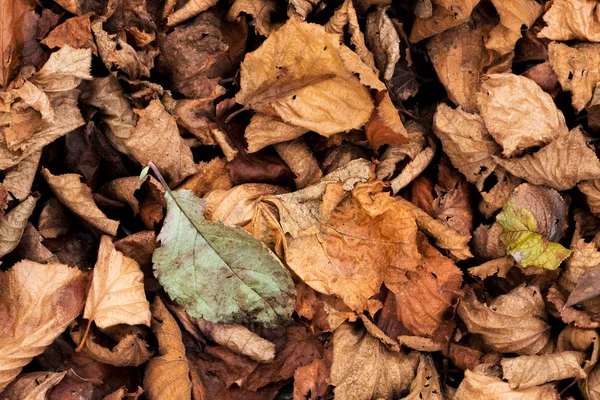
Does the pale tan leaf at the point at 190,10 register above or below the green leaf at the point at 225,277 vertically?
above

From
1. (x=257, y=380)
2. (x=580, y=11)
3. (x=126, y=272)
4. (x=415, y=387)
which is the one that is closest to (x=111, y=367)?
(x=126, y=272)

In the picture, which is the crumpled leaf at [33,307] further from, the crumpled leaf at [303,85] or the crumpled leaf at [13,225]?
the crumpled leaf at [303,85]

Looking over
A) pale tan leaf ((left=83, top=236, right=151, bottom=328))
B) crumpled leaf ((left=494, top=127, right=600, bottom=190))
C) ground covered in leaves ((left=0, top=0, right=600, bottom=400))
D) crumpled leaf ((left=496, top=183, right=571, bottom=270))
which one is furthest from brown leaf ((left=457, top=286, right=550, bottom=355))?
pale tan leaf ((left=83, top=236, right=151, bottom=328))

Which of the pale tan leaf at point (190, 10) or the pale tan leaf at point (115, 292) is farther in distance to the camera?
the pale tan leaf at point (190, 10)

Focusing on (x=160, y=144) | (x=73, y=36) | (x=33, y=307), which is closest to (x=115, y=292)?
(x=33, y=307)

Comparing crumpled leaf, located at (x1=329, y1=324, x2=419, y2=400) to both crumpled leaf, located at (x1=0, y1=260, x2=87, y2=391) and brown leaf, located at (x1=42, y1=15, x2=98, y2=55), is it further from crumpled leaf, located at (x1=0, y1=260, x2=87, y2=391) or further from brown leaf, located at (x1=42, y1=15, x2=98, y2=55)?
brown leaf, located at (x1=42, y1=15, x2=98, y2=55)

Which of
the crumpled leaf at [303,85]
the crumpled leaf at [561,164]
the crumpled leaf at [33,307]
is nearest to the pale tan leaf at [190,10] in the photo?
the crumpled leaf at [303,85]
